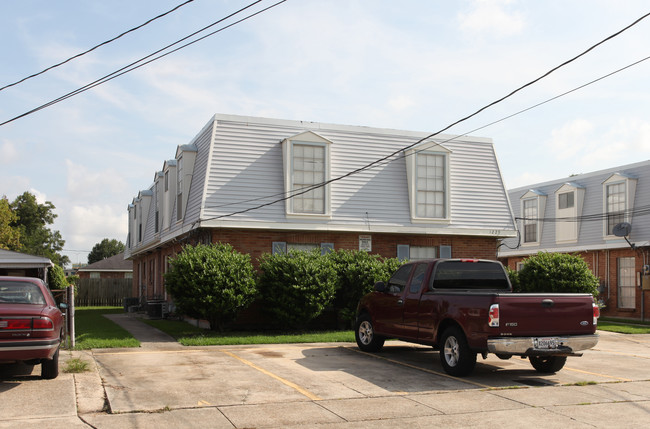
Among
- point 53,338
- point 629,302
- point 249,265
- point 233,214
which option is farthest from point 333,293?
point 629,302

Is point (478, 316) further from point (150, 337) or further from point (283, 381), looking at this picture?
point (150, 337)

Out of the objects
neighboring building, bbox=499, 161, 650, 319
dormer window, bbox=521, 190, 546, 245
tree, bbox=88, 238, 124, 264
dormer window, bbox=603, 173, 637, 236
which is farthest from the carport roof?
tree, bbox=88, 238, 124, 264

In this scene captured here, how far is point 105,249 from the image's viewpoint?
11094 centimetres

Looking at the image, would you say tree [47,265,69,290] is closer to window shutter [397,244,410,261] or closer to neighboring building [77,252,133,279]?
window shutter [397,244,410,261]

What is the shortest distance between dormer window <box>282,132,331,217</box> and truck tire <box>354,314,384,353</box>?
6000mm

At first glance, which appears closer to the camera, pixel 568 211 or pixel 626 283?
pixel 626 283

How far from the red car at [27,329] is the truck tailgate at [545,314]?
660 cm

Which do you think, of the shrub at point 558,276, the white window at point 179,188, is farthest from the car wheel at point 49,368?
the shrub at point 558,276

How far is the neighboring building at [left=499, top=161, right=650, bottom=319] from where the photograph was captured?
1054 inches

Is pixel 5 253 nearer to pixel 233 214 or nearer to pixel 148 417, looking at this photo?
pixel 233 214

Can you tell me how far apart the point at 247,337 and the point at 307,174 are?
5.67m

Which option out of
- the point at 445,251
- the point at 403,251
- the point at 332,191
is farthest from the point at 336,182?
the point at 445,251

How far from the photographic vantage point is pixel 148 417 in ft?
25.4

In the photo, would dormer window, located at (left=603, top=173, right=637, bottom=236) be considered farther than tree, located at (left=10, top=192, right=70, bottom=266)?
No
